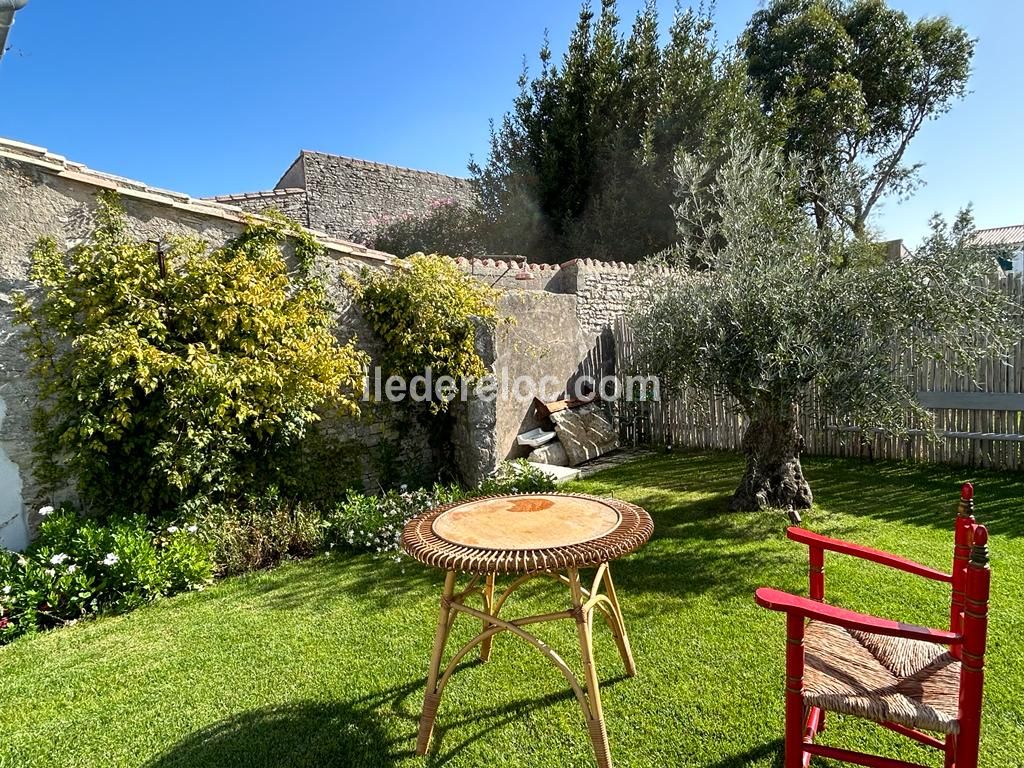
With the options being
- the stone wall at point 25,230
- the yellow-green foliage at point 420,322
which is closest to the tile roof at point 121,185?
the stone wall at point 25,230

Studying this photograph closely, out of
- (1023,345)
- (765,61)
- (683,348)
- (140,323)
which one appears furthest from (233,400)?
(765,61)

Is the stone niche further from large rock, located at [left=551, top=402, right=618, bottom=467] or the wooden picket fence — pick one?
the wooden picket fence

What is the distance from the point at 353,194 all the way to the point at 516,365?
933 centimetres

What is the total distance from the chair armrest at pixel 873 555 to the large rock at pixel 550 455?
5.32 m

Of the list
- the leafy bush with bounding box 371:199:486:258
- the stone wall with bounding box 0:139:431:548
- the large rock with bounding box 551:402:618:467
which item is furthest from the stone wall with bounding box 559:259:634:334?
the stone wall with bounding box 0:139:431:548

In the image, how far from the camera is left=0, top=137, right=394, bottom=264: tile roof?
171 inches

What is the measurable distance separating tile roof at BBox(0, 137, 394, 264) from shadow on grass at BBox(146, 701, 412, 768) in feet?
14.4

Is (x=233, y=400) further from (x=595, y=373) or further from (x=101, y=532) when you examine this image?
(x=595, y=373)

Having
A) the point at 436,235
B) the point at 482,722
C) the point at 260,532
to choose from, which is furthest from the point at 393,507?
the point at 436,235

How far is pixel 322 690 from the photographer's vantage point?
272cm

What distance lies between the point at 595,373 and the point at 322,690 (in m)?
6.98

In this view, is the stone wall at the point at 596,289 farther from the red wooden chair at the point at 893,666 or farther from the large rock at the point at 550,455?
the red wooden chair at the point at 893,666

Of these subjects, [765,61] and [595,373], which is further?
[765,61]

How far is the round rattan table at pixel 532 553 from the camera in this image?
6.70 ft
